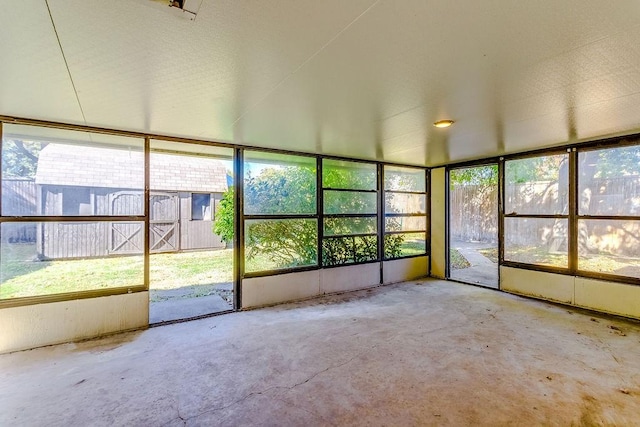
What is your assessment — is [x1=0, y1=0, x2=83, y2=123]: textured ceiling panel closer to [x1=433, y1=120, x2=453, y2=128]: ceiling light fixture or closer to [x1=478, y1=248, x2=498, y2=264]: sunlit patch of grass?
[x1=433, y1=120, x2=453, y2=128]: ceiling light fixture

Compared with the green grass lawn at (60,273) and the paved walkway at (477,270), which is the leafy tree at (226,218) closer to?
the green grass lawn at (60,273)

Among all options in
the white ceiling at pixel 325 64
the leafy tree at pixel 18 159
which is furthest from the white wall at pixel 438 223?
the leafy tree at pixel 18 159

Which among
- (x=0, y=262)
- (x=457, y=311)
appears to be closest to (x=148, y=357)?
(x=0, y=262)

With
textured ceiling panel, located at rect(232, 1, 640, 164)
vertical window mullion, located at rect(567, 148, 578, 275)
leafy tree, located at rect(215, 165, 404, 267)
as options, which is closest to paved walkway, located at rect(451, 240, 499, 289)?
vertical window mullion, located at rect(567, 148, 578, 275)

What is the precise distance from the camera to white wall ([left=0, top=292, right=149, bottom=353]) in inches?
114

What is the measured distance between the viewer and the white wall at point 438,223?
596 centimetres

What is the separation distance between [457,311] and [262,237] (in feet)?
9.58

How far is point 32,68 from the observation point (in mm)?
1868

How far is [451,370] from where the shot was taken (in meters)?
2.50

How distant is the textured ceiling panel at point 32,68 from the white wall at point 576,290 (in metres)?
5.92

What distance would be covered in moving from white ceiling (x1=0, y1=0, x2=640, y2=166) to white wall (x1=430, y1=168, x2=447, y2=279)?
271 centimetres

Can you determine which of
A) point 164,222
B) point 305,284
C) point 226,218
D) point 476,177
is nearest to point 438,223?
point 305,284

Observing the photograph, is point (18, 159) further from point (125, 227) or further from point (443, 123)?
point (443, 123)

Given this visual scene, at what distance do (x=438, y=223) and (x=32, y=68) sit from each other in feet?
20.0
